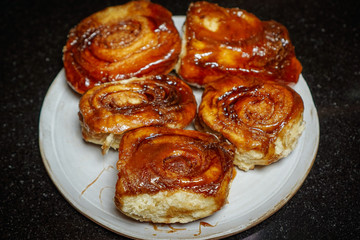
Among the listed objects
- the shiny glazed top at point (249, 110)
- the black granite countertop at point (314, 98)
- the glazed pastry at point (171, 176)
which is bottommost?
the black granite countertop at point (314, 98)

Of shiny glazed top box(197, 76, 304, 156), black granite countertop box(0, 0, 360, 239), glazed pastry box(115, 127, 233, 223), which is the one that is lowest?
black granite countertop box(0, 0, 360, 239)

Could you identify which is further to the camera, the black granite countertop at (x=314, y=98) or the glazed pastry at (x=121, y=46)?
the glazed pastry at (x=121, y=46)

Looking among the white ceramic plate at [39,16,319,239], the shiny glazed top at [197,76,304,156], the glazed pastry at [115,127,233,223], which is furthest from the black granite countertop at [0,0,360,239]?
the shiny glazed top at [197,76,304,156]

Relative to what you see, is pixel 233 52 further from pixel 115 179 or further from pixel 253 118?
pixel 115 179

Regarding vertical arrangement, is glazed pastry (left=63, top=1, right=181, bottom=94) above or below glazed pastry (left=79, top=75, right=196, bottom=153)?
above

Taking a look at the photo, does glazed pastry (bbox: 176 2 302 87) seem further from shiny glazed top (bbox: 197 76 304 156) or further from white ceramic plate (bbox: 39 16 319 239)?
white ceramic plate (bbox: 39 16 319 239)

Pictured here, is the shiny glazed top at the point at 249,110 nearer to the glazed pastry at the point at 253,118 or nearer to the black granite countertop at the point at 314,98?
the glazed pastry at the point at 253,118

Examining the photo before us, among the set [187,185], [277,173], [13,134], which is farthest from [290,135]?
[13,134]

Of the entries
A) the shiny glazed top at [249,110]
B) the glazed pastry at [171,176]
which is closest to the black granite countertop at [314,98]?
the glazed pastry at [171,176]
